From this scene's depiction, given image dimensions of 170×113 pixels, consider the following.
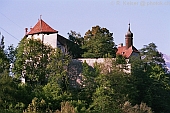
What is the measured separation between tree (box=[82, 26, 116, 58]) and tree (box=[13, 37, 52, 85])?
24.1ft

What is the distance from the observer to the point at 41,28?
4972 centimetres

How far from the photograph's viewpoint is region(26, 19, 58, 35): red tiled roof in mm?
49369

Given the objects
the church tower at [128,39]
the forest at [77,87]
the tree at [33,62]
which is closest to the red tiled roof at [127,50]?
the church tower at [128,39]

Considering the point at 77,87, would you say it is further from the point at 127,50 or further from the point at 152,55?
the point at 127,50

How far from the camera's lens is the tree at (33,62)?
4334cm

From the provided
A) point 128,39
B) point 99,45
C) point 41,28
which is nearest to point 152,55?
point 99,45

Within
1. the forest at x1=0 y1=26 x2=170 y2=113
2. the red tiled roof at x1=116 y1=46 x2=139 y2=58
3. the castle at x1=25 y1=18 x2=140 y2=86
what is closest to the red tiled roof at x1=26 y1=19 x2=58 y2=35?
the castle at x1=25 y1=18 x2=140 y2=86

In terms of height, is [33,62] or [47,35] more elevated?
[47,35]

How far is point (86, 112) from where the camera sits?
3922 cm

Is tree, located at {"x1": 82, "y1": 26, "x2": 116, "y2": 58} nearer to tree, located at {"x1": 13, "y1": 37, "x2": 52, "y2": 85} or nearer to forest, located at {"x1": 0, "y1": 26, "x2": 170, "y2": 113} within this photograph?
forest, located at {"x1": 0, "y1": 26, "x2": 170, "y2": 113}

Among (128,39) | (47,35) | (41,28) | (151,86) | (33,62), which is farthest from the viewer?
(128,39)

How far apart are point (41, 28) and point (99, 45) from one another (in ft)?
21.2

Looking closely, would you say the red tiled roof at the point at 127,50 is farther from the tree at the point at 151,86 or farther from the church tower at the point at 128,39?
the tree at the point at 151,86

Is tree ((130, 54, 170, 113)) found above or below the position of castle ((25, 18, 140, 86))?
below
